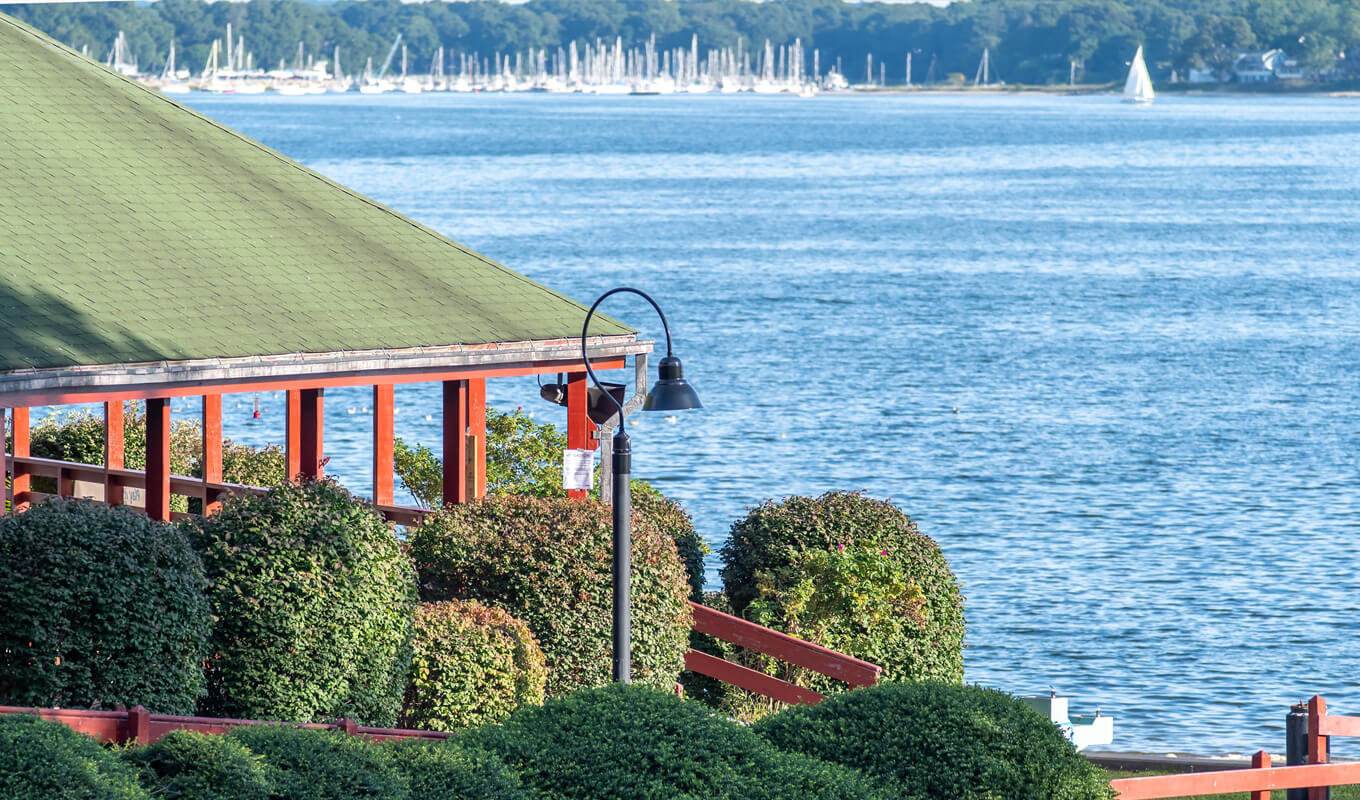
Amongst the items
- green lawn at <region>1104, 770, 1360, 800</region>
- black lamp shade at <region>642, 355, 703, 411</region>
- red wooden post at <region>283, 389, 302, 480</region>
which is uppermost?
black lamp shade at <region>642, 355, 703, 411</region>

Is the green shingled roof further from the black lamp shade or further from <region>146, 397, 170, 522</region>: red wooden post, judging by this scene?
the black lamp shade

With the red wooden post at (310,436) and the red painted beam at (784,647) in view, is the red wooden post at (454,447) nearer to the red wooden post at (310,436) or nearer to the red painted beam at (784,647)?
the red wooden post at (310,436)

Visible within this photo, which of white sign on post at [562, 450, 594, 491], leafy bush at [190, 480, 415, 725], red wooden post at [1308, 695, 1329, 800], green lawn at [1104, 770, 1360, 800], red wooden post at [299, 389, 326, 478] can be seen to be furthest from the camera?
red wooden post at [299, 389, 326, 478]

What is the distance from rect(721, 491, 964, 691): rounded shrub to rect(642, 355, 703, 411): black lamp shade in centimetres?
434

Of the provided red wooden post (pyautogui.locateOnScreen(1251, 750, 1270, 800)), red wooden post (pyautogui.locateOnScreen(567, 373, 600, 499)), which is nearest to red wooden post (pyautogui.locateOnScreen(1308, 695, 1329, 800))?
red wooden post (pyautogui.locateOnScreen(1251, 750, 1270, 800))

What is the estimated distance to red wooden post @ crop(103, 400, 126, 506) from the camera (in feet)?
60.8

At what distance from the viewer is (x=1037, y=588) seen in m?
31.6

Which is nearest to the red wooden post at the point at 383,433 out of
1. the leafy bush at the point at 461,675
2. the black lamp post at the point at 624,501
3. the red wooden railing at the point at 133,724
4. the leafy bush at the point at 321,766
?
the leafy bush at the point at 461,675

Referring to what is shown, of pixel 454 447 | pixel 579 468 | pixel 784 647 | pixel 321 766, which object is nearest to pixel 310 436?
pixel 454 447

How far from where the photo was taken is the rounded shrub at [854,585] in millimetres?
17719

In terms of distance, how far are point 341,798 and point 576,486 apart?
21.7 ft

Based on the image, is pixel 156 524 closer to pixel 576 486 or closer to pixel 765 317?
pixel 576 486

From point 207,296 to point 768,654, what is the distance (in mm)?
5804

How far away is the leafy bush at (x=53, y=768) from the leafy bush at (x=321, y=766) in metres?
0.72
